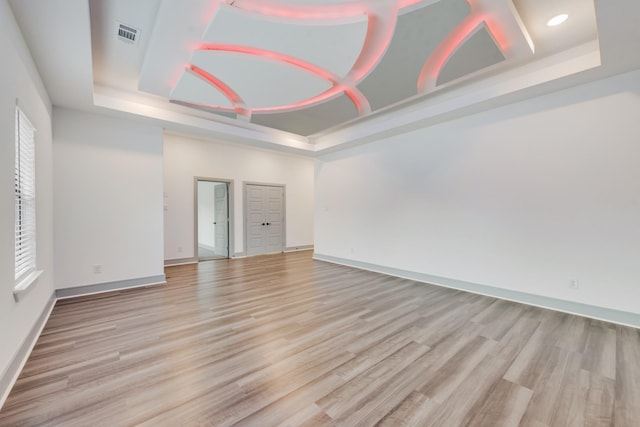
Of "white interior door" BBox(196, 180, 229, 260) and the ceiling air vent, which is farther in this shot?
"white interior door" BBox(196, 180, 229, 260)

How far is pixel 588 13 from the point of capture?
2.40 meters

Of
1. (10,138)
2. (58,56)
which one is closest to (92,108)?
(58,56)

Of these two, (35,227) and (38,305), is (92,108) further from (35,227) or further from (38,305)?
(38,305)

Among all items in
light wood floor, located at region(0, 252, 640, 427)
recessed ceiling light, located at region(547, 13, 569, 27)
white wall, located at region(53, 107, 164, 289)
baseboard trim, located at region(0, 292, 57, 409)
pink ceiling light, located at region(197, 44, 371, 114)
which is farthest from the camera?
white wall, located at region(53, 107, 164, 289)

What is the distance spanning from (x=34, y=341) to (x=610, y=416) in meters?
4.76

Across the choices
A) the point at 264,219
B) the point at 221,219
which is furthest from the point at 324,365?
the point at 221,219

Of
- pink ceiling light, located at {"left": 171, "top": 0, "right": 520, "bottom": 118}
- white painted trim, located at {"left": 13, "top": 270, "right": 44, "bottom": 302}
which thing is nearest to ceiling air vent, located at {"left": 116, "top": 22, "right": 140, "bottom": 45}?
pink ceiling light, located at {"left": 171, "top": 0, "right": 520, "bottom": 118}

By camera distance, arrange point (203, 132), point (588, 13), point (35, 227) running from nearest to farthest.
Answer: point (588, 13), point (35, 227), point (203, 132)

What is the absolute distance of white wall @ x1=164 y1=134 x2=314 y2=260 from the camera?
6266mm

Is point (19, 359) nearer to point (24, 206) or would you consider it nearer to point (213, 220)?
point (24, 206)

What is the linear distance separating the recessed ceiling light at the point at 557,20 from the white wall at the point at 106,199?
5.57 metres

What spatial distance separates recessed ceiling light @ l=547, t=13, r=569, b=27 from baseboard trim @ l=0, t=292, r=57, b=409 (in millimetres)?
5408

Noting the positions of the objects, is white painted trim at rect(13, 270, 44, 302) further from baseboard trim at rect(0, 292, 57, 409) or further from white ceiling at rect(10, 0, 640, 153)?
white ceiling at rect(10, 0, 640, 153)

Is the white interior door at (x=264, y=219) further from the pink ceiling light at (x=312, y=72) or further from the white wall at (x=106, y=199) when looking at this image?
the pink ceiling light at (x=312, y=72)
